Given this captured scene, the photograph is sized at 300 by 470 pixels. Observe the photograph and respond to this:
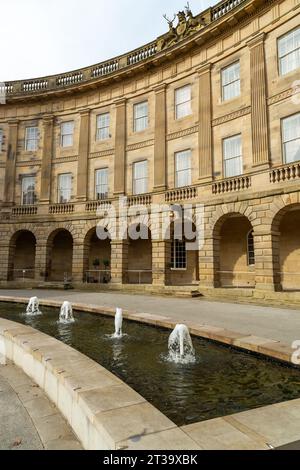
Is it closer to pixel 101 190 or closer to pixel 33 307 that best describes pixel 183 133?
pixel 101 190

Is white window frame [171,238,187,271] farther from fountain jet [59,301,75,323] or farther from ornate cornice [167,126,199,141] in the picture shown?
fountain jet [59,301,75,323]

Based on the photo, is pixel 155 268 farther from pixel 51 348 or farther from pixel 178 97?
pixel 51 348

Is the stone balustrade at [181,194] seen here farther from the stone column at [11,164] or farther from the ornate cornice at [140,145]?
the stone column at [11,164]

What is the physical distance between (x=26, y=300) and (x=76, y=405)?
36.7 ft

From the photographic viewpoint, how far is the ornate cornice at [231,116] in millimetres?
16938

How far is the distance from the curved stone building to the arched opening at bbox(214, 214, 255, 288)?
62mm

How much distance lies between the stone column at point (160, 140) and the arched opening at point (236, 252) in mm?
4987

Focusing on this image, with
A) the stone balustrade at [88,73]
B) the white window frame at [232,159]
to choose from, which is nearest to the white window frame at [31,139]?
the stone balustrade at [88,73]

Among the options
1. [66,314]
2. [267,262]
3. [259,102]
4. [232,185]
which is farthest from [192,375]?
[259,102]

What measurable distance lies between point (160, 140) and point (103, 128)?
5599 millimetres

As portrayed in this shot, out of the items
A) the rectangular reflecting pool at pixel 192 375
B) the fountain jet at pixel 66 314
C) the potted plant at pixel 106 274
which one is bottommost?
the rectangular reflecting pool at pixel 192 375

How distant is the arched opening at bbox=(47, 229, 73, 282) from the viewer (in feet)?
82.4

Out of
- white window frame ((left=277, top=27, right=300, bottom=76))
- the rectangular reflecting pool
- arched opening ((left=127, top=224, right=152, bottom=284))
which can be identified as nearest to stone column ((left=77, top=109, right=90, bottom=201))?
arched opening ((left=127, top=224, right=152, bottom=284))

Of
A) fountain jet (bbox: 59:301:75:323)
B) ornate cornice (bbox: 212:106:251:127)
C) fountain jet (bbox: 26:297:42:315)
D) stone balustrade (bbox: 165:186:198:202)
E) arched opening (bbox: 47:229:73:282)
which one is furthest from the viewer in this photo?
arched opening (bbox: 47:229:73:282)
